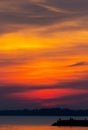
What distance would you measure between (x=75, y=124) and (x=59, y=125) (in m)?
4.71

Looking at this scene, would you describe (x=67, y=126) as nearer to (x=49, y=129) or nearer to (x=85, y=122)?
(x=85, y=122)

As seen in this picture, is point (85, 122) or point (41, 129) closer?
point (41, 129)

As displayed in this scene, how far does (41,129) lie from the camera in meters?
132

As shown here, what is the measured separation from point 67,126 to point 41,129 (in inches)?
691

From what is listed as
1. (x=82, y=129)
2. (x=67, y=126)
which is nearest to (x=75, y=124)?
(x=67, y=126)

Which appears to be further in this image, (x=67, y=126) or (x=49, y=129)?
(x=67, y=126)

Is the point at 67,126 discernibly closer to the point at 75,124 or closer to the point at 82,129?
the point at 75,124

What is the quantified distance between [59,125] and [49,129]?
19.7 m

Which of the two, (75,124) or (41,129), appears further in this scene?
(75,124)

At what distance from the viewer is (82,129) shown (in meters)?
132

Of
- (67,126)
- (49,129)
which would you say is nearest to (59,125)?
(67,126)

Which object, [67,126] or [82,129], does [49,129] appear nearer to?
[82,129]

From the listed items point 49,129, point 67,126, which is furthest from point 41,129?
point 67,126

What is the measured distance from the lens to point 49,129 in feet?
432
